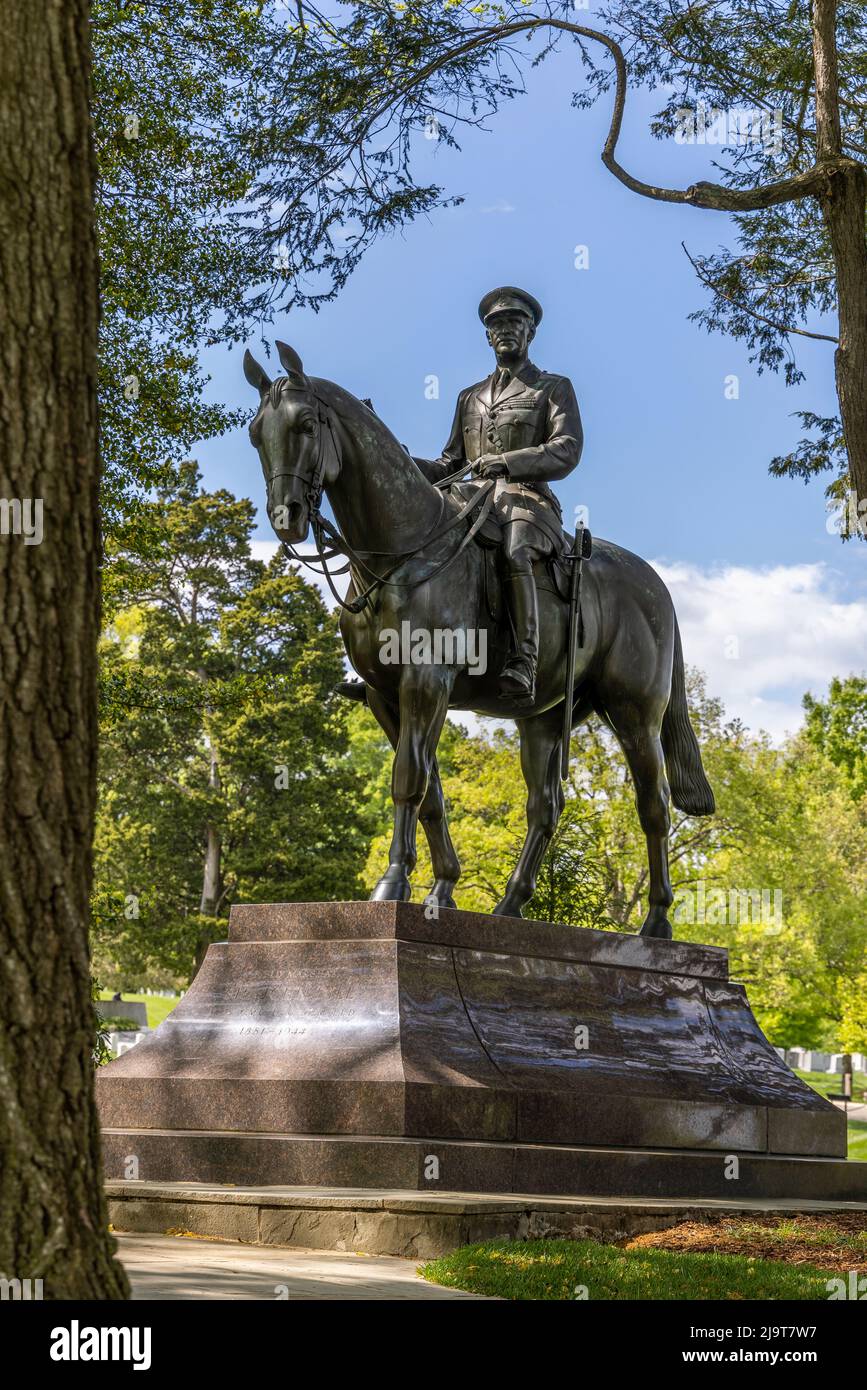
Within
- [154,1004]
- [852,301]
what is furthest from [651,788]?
[154,1004]

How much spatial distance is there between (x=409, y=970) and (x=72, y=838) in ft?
19.0

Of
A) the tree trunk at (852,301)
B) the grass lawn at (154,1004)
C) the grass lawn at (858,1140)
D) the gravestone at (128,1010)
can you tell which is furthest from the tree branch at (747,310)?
the grass lawn at (154,1004)

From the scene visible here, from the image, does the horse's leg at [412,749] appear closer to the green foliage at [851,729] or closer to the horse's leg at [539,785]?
the horse's leg at [539,785]

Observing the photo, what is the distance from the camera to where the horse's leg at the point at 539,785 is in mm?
12250

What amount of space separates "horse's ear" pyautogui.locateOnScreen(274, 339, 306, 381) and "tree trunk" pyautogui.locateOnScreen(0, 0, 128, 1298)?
5352 millimetres

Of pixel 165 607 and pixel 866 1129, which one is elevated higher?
pixel 165 607

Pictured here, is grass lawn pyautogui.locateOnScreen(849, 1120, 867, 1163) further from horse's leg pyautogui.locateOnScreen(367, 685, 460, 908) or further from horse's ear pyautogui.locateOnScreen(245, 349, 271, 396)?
horse's ear pyautogui.locateOnScreen(245, 349, 271, 396)

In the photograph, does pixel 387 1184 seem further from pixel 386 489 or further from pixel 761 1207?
pixel 386 489

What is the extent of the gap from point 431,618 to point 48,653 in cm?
658

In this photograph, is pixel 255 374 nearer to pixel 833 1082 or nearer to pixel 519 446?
pixel 519 446

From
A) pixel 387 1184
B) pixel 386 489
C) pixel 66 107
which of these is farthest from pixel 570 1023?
pixel 66 107

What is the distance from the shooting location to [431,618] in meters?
10.6

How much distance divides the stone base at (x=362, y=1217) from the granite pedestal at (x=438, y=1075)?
499mm

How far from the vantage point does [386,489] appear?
1059 centimetres
